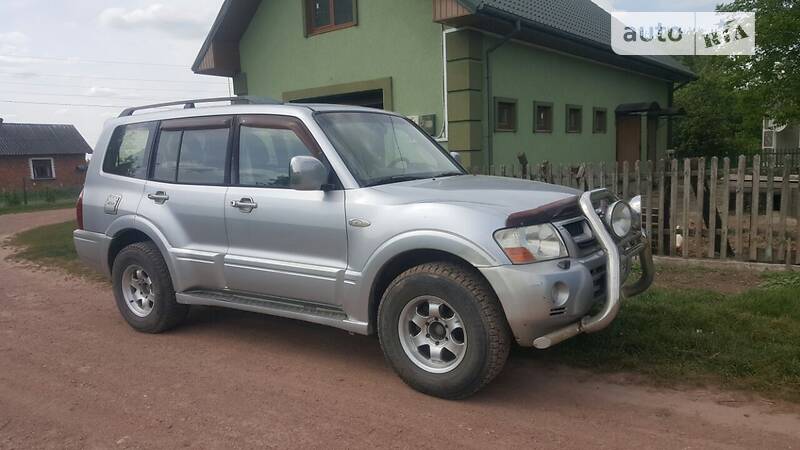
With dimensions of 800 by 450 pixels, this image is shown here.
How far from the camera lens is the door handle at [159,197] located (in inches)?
218

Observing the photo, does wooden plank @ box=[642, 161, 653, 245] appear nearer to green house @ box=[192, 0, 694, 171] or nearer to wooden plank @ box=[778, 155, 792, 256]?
wooden plank @ box=[778, 155, 792, 256]

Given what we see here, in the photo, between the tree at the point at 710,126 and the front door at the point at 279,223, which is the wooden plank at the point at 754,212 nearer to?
the front door at the point at 279,223

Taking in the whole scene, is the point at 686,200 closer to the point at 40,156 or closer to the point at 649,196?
the point at 649,196

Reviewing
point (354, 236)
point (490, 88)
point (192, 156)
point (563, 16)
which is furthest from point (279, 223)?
point (563, 16)

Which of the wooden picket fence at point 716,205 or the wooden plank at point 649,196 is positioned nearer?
the wooden picket fence at point 716,205

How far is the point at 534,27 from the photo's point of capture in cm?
1191

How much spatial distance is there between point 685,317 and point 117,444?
14.4 ft

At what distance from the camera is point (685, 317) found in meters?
5.41

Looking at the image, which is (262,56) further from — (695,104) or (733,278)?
(695,104)

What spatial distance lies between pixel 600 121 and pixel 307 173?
14422 mm

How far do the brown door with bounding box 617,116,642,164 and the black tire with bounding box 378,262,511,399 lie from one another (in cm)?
1562

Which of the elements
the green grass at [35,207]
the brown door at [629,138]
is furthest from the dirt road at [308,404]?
the green grass at [35,207]

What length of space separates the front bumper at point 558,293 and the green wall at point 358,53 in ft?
26.4

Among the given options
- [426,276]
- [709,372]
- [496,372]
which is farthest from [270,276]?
[709,372]
